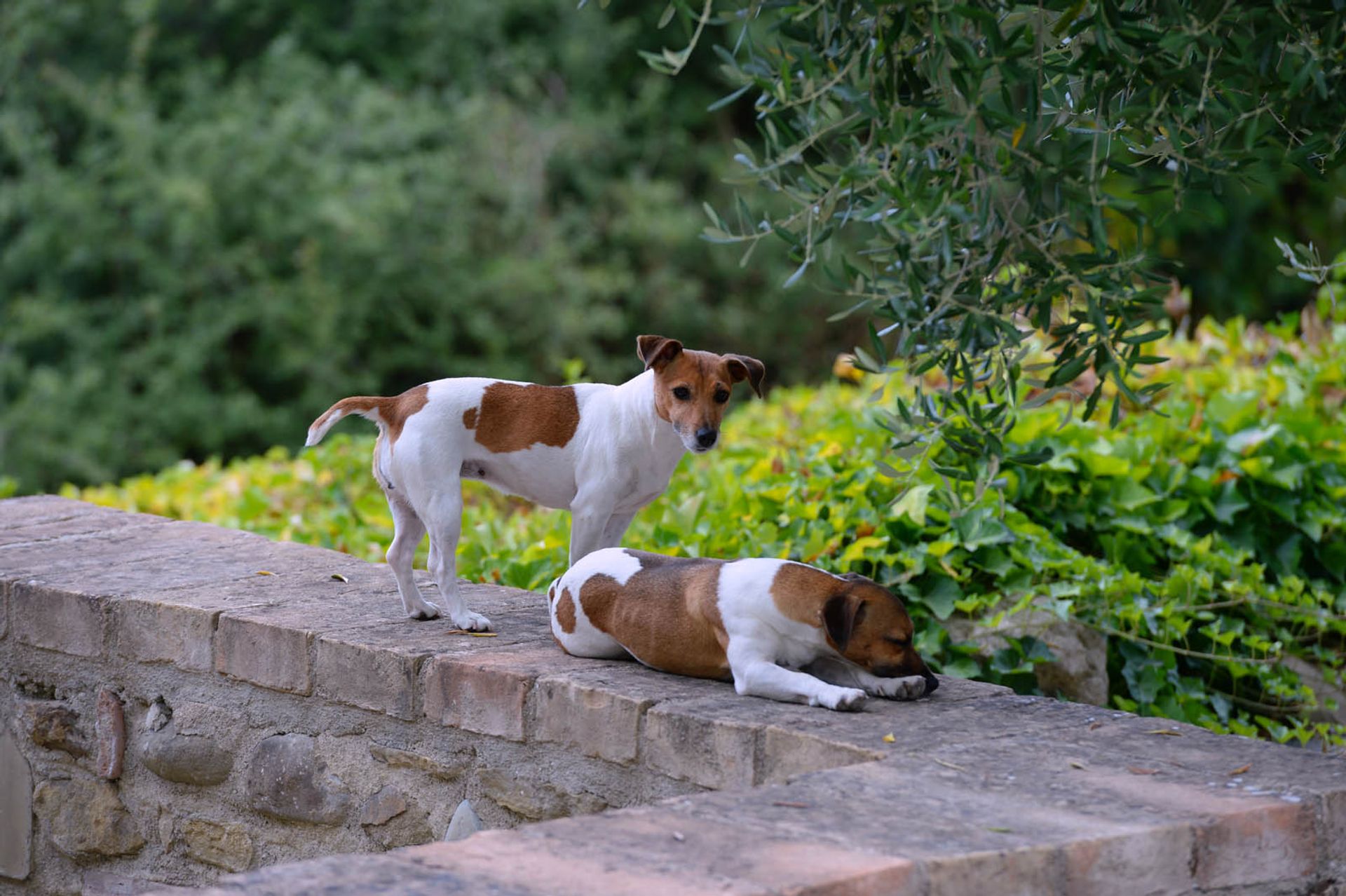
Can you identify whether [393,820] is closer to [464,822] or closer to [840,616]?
[464,822]

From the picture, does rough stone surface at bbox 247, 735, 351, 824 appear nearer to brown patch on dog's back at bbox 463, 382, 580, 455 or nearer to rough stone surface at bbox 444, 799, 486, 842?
rough stone surface at bbox 444, 799, 486, 842

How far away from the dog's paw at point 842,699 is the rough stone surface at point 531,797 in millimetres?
471

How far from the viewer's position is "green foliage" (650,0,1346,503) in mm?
2271

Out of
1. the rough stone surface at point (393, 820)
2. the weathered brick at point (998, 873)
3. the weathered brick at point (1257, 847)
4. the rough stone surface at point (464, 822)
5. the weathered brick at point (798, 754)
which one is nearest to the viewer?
the weathered brick at point (998, 873)

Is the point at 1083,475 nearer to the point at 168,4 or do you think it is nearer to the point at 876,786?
the point at 876,786

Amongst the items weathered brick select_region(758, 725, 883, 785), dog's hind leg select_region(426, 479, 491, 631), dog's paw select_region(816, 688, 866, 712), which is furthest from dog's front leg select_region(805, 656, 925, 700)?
dog's hind leg select_region(426, 479, 491, 631)

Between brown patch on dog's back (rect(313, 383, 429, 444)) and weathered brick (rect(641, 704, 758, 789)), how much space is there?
32.7 inches

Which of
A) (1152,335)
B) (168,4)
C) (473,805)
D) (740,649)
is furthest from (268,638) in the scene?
(168,4)

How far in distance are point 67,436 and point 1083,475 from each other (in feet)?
25.0

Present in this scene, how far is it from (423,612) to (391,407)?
0.49 meters

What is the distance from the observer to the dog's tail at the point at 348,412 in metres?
2.94

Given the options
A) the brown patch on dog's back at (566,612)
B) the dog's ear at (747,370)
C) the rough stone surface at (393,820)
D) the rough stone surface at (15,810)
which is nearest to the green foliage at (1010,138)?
the dog's ear at (747,370)

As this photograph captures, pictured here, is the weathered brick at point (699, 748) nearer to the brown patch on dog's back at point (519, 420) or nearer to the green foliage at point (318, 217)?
the brown patch on dog's back at point (519, 420)

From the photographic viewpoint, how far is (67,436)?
973 cm
